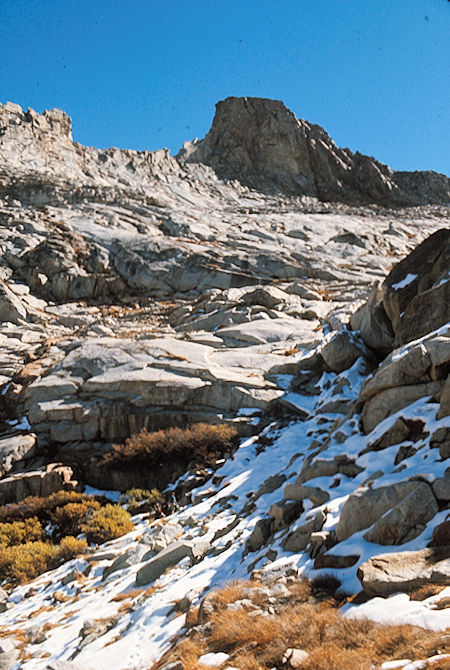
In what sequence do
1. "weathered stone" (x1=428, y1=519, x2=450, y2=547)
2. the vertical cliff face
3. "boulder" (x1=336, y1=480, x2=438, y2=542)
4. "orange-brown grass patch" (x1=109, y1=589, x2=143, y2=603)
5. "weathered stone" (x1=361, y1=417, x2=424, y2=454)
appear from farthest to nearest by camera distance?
the vertical cliff face
"weathered stone" (x1=361, y1=417, x2=424, y2=454)
"orange-brown grass patch" (x1=109, y1=589, x2=143, y2=603)
"boulder" (x1=336, y1=480, x2=438, y2=542)
"weathered stone" (x1=428, y1=519, x2=450, y2=547)

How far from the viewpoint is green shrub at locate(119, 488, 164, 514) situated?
12.2 meters

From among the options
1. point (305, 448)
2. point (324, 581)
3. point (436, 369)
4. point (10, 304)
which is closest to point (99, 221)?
point (10, 304)

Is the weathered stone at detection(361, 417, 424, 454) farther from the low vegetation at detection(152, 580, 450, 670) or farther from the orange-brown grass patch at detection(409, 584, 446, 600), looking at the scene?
the orange-brown grass patch at detection(409, 584, 446, 600)

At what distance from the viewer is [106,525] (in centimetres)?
1074

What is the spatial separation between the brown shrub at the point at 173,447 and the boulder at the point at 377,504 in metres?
8.17

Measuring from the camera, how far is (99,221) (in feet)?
136

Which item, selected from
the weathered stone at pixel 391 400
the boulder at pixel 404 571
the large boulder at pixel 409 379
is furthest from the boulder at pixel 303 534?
the large boulder at pixel 409 379

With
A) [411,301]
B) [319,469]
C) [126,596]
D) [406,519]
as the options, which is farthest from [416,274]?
[126,596]

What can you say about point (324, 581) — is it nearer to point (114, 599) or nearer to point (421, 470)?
point (421, 470)

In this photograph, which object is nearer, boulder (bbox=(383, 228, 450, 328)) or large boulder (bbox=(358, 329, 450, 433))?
large boulder (bbox=(358, 329, 450, 433))

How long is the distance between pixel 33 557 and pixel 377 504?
8.23 metres

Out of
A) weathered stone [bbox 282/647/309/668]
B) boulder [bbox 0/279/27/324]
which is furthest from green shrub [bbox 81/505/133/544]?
boulder [bbox 0/279/27/324]

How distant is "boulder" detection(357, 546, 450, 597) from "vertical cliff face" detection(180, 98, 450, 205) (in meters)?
69.5

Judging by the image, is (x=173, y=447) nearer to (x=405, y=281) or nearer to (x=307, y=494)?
(x=307, y=494)
